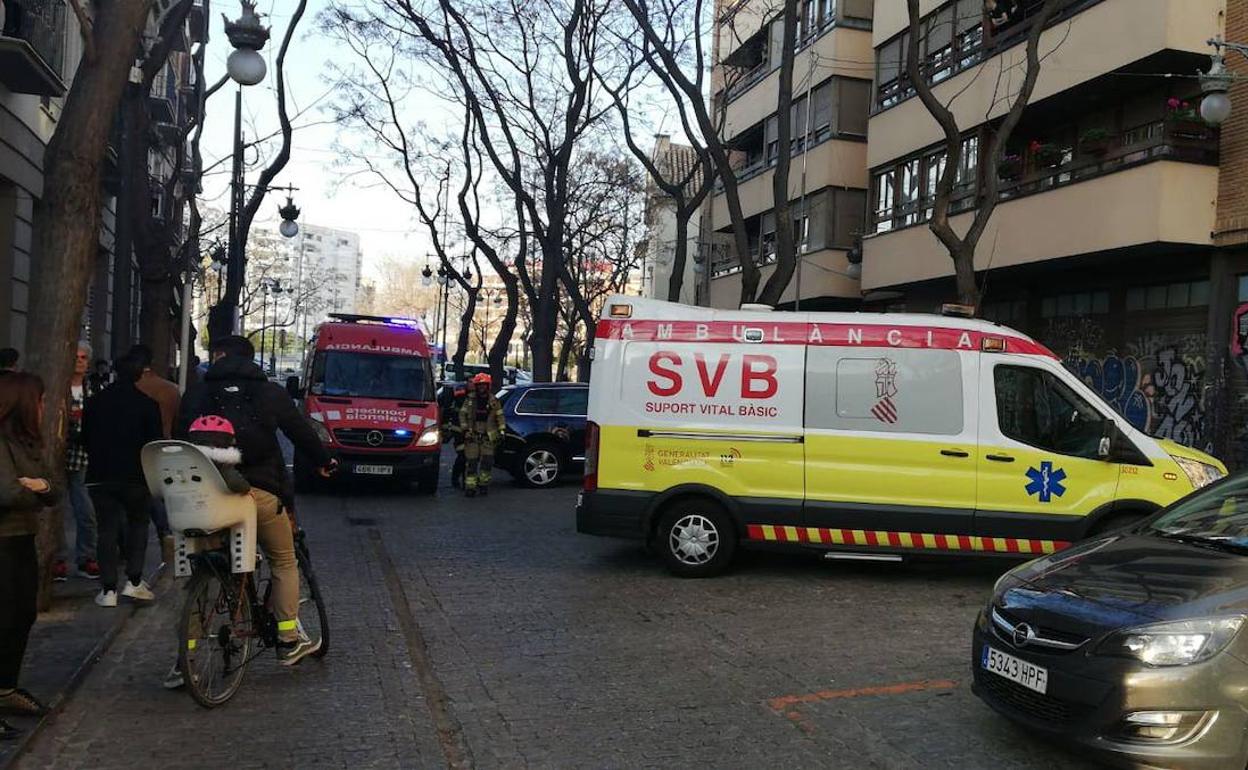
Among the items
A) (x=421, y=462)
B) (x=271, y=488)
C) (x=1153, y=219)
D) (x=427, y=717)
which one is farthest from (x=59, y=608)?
(x=1153, y=219)

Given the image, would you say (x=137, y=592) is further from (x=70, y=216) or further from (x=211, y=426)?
(x=211, y=426)

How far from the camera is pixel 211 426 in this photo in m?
5.42

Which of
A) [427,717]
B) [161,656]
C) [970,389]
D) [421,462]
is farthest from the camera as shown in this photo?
[421,462]

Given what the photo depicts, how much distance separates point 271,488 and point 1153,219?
13.9 m

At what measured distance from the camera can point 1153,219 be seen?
15352 millimetres

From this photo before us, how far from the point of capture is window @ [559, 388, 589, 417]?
685 inches

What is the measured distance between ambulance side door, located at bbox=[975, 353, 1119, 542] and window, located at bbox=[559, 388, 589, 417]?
9405mm

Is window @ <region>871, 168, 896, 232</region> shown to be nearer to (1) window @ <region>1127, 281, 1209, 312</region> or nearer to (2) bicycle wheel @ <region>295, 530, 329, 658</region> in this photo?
(1) window @ <region>1127, 281, 1209, 312</region>

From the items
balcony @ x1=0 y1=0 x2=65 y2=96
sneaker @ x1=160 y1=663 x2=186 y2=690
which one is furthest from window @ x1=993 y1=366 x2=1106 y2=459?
balcony @ x1=0 y1=0 x2=65 y2=96

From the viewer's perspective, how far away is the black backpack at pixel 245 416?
561 cm

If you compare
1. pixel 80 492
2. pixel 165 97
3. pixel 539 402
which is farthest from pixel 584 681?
pixel 165 97

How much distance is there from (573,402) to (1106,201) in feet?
29.0

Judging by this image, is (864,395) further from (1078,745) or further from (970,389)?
(1078,745)

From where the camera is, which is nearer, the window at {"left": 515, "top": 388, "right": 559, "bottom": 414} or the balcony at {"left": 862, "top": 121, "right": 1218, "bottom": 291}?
the balcony at {"left": 862, "top": 121, "right": 1218, "bottom": 291}
